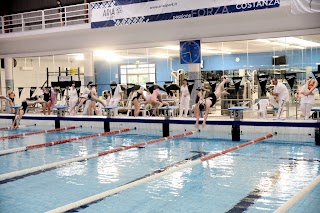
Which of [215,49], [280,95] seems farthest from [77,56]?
[280,95]

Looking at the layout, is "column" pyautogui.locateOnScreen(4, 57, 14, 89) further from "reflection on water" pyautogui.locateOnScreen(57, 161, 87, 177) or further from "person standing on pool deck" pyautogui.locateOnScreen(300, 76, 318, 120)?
"person standing on pool deck" pyautogui.locateOnScreen(300, 76, 318, 120)

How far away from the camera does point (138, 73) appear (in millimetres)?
18922

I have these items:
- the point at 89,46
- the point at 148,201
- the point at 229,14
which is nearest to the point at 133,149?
the point at 148,201

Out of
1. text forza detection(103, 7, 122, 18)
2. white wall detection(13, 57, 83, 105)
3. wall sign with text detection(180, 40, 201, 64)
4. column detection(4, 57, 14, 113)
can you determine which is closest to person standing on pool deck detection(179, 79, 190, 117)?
wall sign with text detection(180, 40, 201, 64)

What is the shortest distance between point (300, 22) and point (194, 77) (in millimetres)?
4347

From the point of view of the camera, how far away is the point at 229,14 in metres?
14.5

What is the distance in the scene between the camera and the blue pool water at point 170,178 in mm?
5355

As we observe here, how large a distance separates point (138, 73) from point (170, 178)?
1252 centimetres

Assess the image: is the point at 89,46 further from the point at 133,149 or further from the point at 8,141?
the point at 133,149

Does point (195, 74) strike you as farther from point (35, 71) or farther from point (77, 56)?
point (35, 71)

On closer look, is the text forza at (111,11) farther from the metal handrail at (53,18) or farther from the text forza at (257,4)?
the text forza at (257,4)

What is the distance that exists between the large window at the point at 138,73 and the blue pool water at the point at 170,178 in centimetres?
820

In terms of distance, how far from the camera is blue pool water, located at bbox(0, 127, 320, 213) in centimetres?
536

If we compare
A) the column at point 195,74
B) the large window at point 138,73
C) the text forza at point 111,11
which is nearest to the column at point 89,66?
the large window at point 138,73
